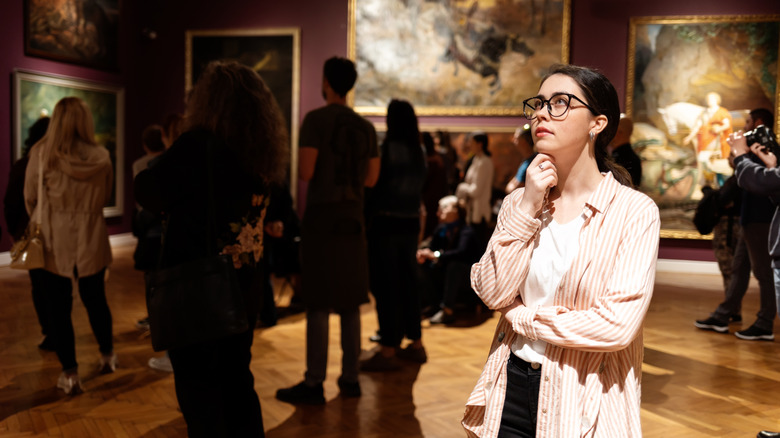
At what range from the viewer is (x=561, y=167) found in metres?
1.75

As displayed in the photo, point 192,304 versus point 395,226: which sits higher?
point 395,226

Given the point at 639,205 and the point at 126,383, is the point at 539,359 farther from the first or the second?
the point at 126,383

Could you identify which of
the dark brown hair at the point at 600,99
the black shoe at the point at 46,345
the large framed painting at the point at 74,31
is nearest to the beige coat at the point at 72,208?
the black shoe at the point at 46,345

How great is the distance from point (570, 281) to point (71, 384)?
3.47 m

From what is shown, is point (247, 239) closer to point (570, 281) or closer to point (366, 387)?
point (570, 281)

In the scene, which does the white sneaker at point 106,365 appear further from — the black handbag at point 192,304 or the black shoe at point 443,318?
the black shoe at point 443,318

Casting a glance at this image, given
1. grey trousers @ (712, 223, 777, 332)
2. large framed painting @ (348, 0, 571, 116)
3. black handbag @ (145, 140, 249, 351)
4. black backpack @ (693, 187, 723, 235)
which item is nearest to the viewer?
black handbag @ (145, 140, 249, 351)

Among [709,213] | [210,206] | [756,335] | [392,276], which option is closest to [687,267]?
[709,213]

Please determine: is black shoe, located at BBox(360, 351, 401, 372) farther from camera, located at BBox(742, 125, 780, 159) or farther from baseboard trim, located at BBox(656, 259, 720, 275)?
baseboard trim, located at BBox(656, 259, 720, 275)

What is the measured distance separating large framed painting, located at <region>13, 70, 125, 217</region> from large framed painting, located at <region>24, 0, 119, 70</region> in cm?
33

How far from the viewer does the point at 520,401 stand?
1.72 metres

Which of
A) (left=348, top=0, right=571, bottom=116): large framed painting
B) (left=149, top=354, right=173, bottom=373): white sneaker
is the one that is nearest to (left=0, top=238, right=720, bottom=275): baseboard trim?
(left=348, top=0, right=571, bottom=116): large framed painting

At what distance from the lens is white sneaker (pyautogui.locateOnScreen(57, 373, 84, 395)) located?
4172 millimetres

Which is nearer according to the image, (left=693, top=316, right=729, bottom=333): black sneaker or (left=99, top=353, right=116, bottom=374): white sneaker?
(left=99, top=353, right=116, bottom=374): white sneaker
